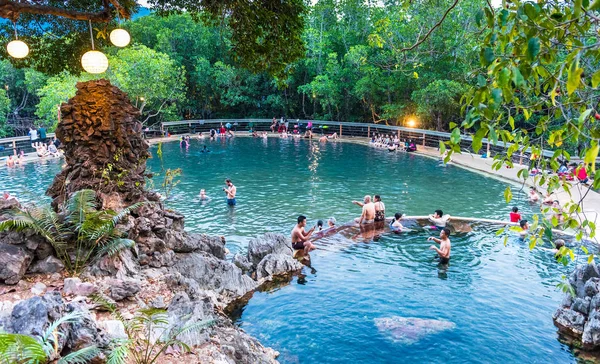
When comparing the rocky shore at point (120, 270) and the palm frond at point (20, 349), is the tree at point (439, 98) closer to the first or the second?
the rocky shore at point (120, 270)

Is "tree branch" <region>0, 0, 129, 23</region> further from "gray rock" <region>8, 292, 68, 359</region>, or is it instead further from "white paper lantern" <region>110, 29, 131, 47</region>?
"gray rock" <region>8, 292, 68, 359</region>

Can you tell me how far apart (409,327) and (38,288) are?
591 centimetres

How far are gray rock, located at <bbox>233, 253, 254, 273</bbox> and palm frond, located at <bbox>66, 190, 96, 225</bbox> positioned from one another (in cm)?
398

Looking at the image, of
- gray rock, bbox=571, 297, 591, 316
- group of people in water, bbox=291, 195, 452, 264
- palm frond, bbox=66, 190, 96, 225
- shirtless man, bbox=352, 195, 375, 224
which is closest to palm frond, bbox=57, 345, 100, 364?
palm frond, bbox=66, 190, 96, 225

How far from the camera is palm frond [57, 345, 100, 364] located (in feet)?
14.3

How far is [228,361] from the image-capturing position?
5.89 metres

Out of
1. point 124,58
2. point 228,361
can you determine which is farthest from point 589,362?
point 124,58

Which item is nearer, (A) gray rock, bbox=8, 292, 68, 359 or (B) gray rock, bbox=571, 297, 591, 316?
(A) gray rock, bbox=8, 292, 68, 359

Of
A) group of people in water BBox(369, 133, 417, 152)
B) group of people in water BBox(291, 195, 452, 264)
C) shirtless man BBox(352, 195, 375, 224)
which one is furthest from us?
group of people in water BBox(369, 133, 417, 152)

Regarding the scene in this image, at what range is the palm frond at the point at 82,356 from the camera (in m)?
4.36

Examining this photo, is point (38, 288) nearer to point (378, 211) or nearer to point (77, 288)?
point (77, 288)

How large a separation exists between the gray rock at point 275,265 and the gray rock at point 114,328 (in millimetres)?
4808

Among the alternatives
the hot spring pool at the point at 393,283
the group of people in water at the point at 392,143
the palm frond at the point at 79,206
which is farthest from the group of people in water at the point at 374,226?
the group of people in water at the point at 392,143

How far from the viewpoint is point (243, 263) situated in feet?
35.7
